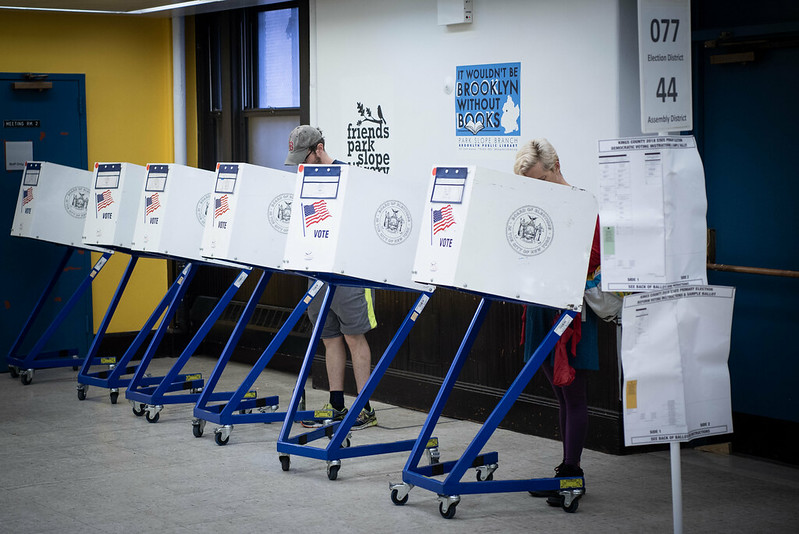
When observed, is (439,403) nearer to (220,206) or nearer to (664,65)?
(664,65)

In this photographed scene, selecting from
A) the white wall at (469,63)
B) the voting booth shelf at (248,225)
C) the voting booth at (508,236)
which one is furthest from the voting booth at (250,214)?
the voting booth at (508,236)

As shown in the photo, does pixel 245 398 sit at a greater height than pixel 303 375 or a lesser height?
lesser

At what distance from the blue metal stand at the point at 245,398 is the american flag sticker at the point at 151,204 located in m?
0.86

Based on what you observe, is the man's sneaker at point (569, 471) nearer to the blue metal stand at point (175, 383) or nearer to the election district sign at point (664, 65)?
the election district sign at point (664, 65)

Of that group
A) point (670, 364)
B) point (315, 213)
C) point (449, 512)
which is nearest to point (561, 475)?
point (449, 512)

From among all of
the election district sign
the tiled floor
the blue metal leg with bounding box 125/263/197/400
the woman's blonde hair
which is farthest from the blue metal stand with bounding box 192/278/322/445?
the election district sign

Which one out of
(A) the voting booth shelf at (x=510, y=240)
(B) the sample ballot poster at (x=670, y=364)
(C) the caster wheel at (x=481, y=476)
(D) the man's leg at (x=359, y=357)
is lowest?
(C) the caster wheel at (x=481, y=476)

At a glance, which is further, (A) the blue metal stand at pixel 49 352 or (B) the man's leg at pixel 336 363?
(A) the blue metal stand at pixel 49 352

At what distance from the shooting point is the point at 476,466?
5.10 metres

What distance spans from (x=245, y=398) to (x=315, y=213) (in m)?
1.74

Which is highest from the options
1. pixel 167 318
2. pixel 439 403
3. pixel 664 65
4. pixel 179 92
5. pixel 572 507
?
pixel 179 92

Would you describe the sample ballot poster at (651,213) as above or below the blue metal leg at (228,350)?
above

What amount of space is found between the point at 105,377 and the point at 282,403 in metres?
1.19

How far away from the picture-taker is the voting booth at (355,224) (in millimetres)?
5262
